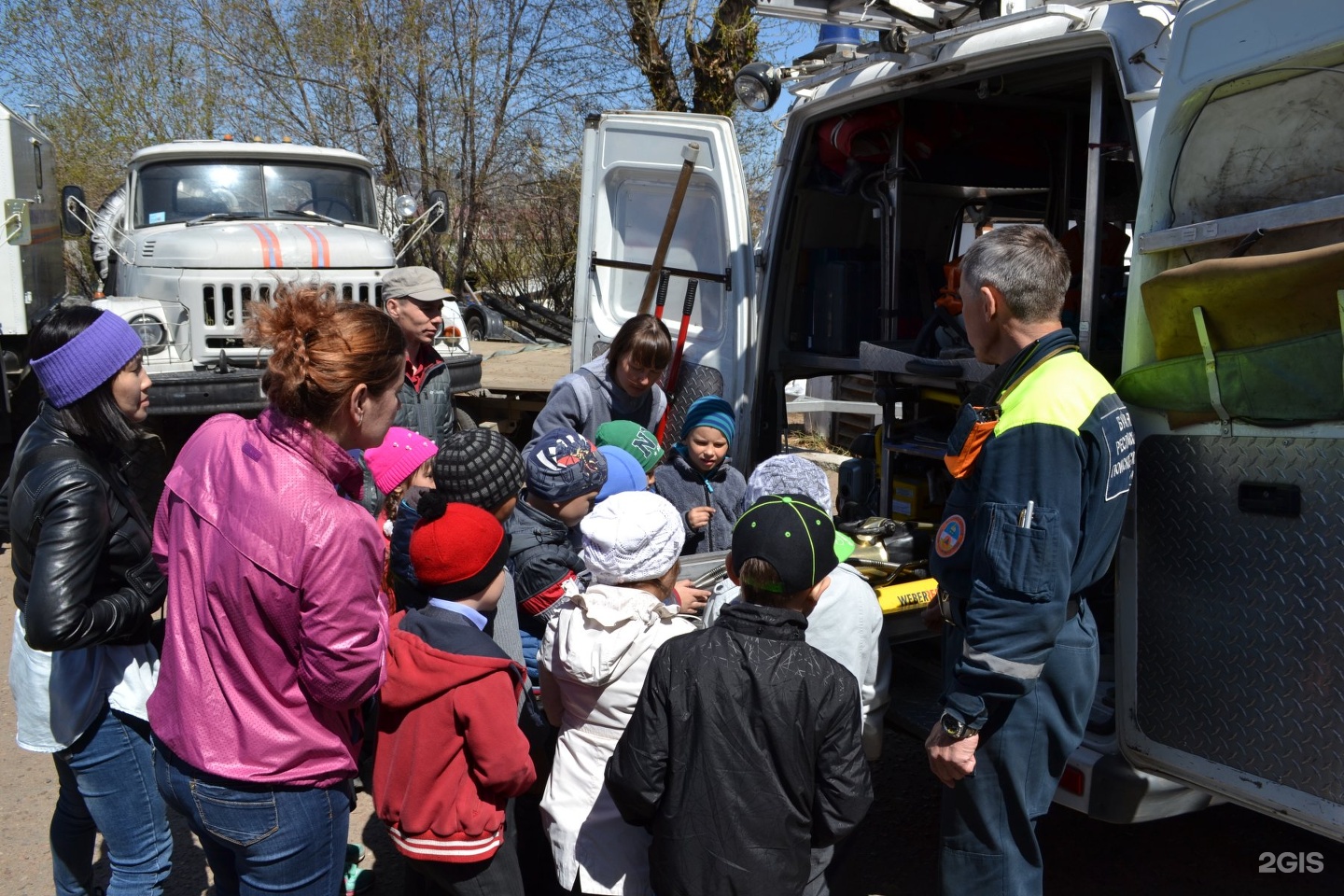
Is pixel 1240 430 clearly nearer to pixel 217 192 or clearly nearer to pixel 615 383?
pixel 615 383

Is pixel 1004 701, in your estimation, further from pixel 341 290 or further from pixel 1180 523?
pixel 341 290

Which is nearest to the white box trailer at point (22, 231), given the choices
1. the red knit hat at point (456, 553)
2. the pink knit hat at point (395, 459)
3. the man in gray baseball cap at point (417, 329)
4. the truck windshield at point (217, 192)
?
the truck windshield at point (217, 192)

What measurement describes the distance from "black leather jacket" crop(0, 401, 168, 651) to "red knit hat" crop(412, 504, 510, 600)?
0.64m

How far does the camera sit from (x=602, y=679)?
2449 mm

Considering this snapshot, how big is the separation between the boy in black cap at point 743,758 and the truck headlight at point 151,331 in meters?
6.11

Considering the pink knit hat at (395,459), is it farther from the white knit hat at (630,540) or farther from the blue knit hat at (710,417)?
the blue knit hat at (710,417)

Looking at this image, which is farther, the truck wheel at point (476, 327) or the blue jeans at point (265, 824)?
the truck wheel at point (476, 327)

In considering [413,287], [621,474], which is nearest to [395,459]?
[621,474]

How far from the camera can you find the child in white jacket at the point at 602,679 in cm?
247

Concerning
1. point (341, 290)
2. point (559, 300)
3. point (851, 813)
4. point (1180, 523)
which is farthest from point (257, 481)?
point (559, 300)

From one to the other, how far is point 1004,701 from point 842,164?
308 centimetres

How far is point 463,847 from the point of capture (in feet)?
7.99

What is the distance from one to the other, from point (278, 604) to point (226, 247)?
6.73m

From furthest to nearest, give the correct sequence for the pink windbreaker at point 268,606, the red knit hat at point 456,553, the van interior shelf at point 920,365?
the van interior shelf at point 920,365 → the red knit hat at point 456,553 → the pink windbreaker at point 268,606
